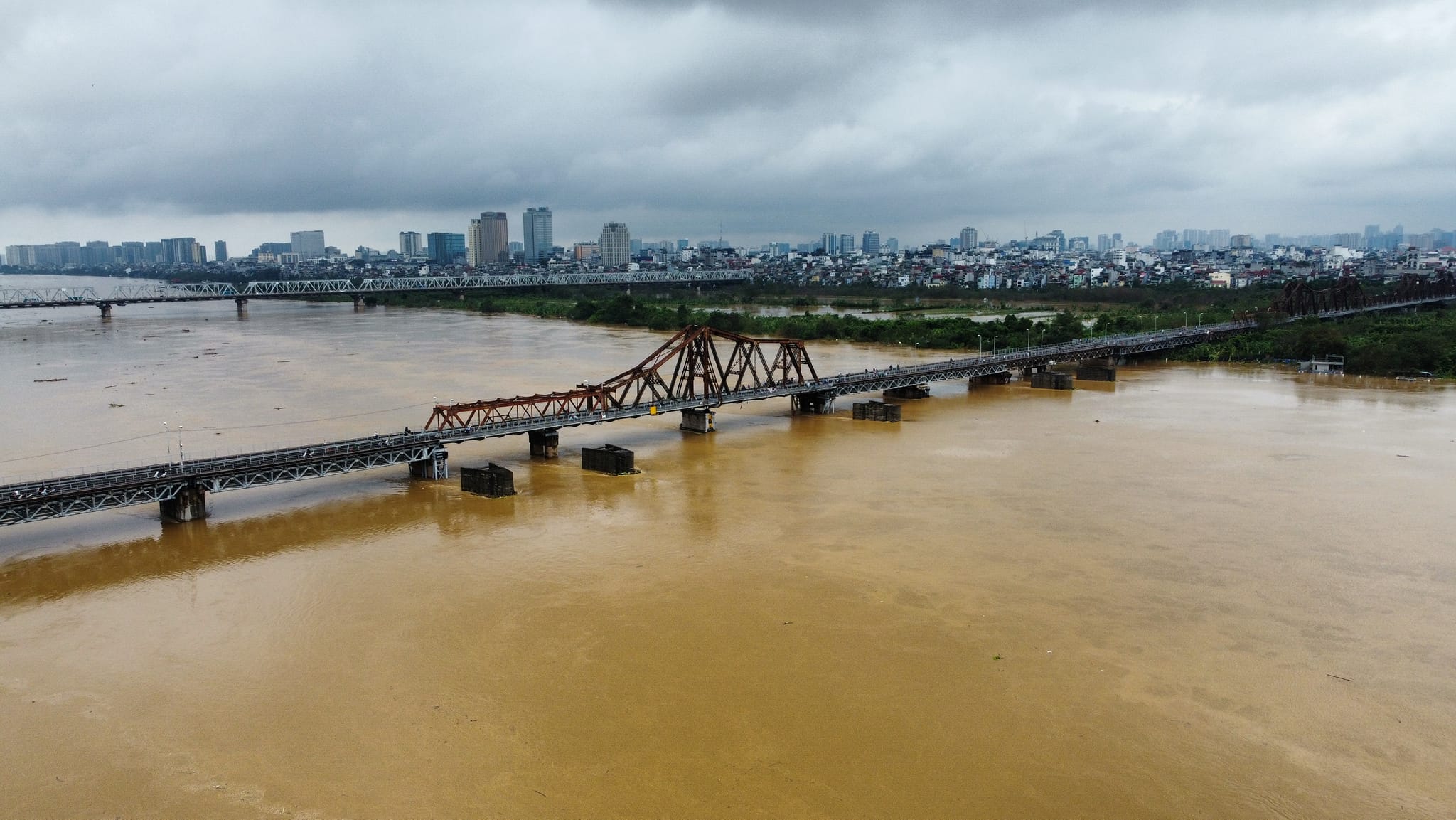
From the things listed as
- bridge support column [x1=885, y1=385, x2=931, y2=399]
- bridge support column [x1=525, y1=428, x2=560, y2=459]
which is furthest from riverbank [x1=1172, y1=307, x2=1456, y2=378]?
bridge support column [x1=525, y1=428, x2=560, y2=459]

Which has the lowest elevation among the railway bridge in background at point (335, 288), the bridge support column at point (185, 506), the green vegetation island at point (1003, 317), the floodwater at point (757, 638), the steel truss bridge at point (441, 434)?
the floodwater at point (757, 638)

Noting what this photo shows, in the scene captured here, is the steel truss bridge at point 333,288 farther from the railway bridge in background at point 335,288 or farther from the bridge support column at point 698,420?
the bridge support column at point 698,420

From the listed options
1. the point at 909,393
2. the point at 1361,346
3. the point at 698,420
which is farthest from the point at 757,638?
the point at 1361,346

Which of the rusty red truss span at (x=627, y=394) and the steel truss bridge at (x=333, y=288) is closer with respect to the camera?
the rusty red truss span at (x=627, y=394)

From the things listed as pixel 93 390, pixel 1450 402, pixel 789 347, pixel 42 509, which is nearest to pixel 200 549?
pixel 42 509

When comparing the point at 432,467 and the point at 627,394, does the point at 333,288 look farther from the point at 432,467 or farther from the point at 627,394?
the point at 432,467

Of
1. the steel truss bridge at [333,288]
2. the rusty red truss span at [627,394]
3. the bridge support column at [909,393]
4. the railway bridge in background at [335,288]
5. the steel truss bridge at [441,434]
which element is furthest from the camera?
the steel truss bridge at [333,288]

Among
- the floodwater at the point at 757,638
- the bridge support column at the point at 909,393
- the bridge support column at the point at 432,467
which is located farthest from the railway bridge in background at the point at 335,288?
the bridge support column at the point at 432,467

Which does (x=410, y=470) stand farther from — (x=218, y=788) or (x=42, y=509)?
(x=218, y=788)
